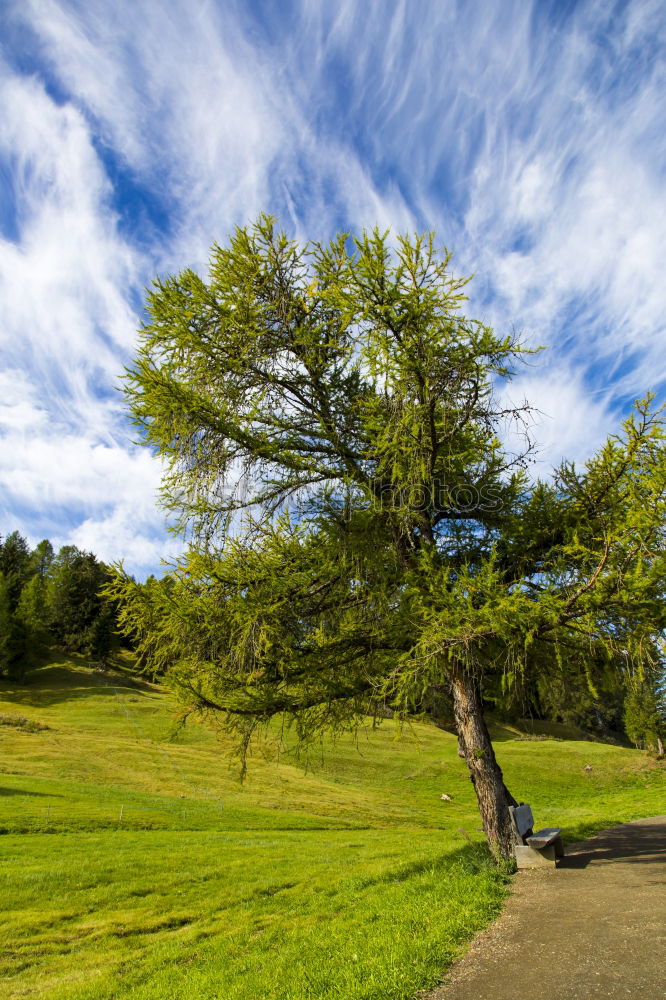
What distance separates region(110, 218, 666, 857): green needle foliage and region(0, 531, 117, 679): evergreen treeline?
48.3m

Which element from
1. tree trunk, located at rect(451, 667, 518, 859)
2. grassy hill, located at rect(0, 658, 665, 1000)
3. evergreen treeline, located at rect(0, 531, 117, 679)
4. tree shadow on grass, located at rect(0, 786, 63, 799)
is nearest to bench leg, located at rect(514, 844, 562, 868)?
tree trunk, located at rect(451, 667, 518, 859)

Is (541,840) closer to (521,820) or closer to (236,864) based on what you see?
(521,820)

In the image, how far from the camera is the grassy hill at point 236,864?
6.16 meters

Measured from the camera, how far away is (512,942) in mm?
5316

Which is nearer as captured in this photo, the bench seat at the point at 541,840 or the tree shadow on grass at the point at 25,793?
the bench seat at the point at 541,840

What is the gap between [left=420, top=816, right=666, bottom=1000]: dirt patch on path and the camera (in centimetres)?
427

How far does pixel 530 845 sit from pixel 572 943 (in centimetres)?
371

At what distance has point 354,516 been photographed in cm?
898

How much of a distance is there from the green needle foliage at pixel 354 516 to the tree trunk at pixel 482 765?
0.03m

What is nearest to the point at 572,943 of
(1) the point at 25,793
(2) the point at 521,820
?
(2) the point at 521,820

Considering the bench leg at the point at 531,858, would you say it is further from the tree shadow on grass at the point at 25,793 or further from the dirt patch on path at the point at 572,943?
the tree shadow on grass at the point at 25,793

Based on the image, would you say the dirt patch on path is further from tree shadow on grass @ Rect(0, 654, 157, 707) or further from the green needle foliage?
tree shadow on grass @ Rect(0, 654, 157, 707)

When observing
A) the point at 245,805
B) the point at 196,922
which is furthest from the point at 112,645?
the point at 196,922

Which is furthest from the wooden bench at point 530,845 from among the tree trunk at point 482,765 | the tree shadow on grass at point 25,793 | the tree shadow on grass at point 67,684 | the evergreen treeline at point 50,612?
the evergreen treeline at point 50,612
